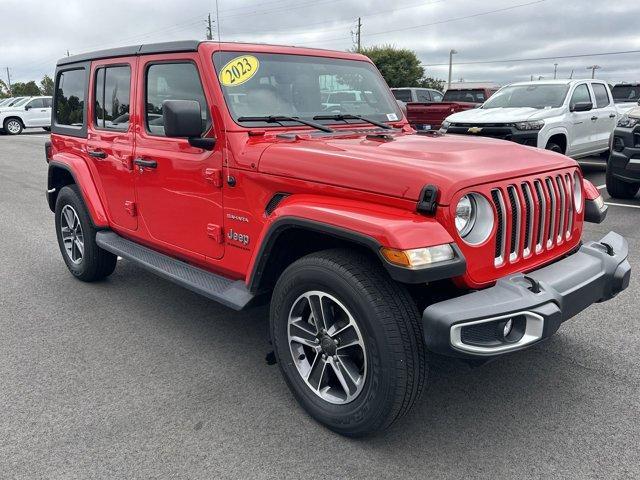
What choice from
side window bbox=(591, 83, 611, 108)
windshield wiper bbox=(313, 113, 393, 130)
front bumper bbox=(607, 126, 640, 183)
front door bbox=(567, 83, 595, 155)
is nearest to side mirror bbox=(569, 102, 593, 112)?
front door bbox=(567, 83, 595, 155)

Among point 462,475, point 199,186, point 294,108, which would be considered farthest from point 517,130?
point 462,475

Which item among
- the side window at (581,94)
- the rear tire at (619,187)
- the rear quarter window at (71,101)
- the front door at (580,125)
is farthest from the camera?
the side window at (581,94)

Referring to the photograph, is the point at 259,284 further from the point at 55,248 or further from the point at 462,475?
the point at 55,248

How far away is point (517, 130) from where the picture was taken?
340 inches

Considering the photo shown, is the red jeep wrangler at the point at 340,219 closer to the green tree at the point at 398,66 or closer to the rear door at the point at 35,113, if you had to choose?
the rear door at the point at 35,113

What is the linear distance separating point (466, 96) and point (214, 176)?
46.8ft

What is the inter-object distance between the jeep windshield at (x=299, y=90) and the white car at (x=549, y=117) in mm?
5179

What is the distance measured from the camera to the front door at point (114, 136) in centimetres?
401

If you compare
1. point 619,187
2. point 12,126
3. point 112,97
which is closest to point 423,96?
point 619,187

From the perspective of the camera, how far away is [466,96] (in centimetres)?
1609

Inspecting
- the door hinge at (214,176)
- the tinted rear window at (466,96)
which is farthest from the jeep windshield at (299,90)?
the tinted rear window at (466,96)

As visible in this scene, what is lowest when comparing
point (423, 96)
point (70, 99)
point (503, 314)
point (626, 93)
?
point (503, 314)

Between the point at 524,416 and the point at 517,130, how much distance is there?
6665 mm

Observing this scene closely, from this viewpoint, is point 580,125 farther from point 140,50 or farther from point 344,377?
point 344,377
